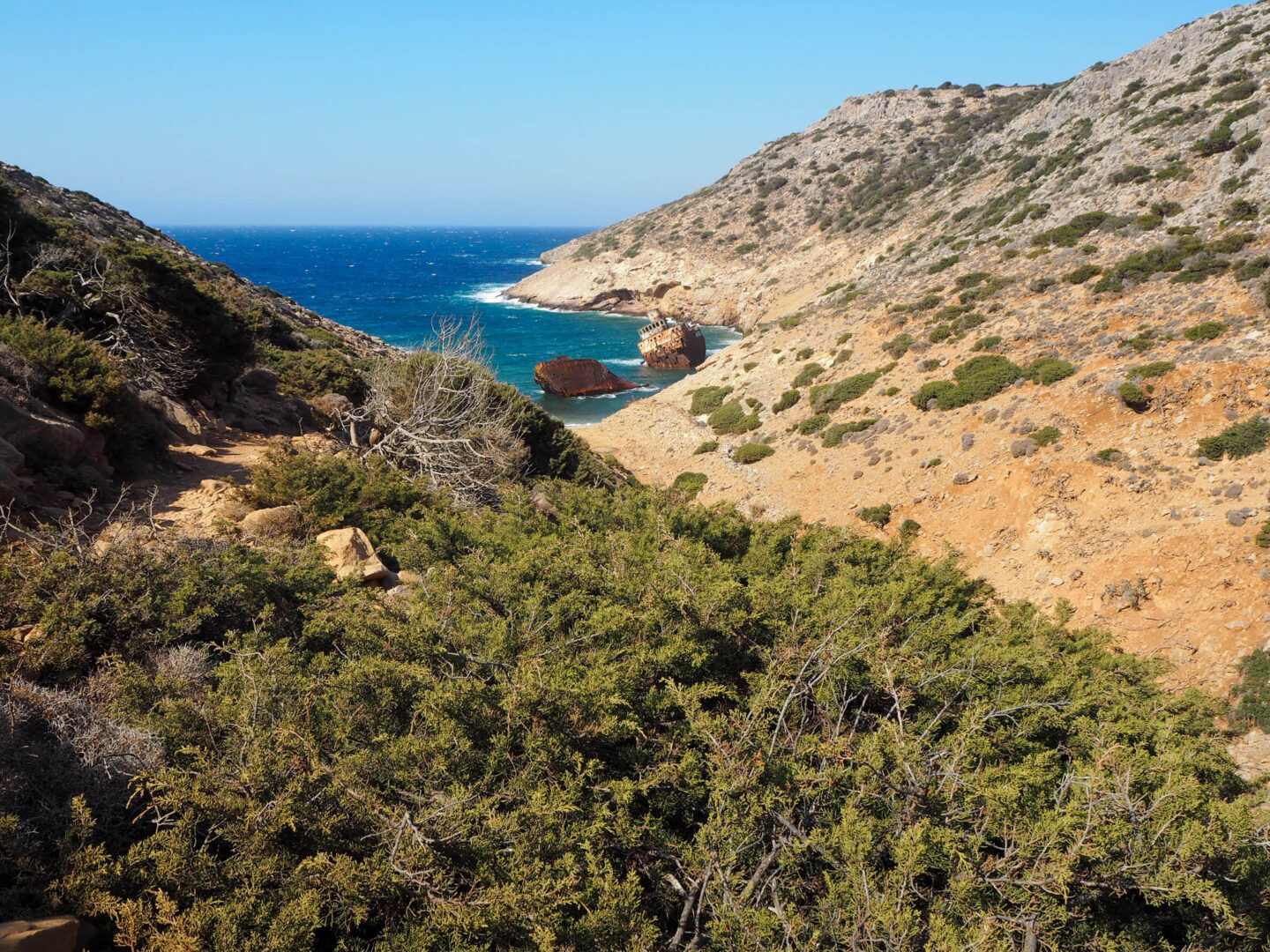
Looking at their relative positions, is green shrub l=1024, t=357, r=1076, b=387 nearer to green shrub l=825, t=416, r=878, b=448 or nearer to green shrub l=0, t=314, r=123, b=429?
green shrub l=825, t=416, r=878, b=448

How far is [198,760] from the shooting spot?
170 inches

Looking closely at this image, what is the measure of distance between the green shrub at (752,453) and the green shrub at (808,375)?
4932 mm

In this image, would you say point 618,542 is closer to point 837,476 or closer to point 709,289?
point 837,476

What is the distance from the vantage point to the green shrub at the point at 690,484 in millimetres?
13414

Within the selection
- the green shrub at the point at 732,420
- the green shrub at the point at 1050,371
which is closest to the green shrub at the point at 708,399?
the green shrub at the point at 732,420

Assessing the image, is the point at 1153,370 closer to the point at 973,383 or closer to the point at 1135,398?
the point at 1135,398

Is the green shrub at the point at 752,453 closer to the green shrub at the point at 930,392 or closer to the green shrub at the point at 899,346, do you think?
the green shrub at the point at 930,392

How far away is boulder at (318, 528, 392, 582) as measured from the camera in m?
8.65

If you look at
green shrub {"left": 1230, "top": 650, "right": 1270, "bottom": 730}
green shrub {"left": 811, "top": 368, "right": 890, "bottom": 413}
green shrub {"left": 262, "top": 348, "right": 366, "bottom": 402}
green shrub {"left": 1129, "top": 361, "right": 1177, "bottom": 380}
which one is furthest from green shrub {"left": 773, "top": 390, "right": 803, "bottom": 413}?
green shrub {"left": 1230, "top": 650, "right": 1270, "bottom": 730}

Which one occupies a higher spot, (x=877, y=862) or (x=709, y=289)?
(x=709, y=289)

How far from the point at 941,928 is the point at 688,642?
9.75ft

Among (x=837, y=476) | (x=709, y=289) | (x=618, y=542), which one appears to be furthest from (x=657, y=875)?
(x=709, y=289)

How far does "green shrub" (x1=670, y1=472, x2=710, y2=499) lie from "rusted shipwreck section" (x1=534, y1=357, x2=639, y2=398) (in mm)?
23292

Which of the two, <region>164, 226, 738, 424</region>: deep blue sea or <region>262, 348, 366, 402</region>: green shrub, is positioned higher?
<region>164, 226, 738, 424</region>: deep blue sea
